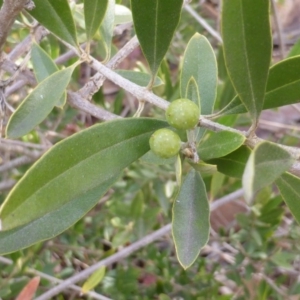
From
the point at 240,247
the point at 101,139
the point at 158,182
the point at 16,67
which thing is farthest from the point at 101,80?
the point at 240,247

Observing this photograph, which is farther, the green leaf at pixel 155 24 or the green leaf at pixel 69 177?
the green leaf at pixel 155 24

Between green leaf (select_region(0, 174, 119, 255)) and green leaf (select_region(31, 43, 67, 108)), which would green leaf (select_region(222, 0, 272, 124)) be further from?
green leaf (select_region(31, 43, 67, 108))

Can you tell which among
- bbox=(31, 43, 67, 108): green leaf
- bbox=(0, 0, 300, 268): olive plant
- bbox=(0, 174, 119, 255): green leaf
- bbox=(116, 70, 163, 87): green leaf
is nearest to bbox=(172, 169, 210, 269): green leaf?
bbox=(0, 0, 300, 268): olive plant

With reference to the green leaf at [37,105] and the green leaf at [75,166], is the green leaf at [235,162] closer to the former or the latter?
the green leaf at [75,166]

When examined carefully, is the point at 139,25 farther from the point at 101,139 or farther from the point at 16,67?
the point at 16,67

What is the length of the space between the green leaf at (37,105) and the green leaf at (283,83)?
16.1 inches

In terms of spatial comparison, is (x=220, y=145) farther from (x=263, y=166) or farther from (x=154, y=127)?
(x=263, y=166)

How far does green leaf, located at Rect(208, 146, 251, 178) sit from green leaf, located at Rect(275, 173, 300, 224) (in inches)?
3.1

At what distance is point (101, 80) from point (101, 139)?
0.37 meters

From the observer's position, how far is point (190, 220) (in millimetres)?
905

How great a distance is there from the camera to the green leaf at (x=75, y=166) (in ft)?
2.06

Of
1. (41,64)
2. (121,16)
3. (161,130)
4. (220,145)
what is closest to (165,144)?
(161,130)

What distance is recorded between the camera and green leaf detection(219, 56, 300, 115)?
2.65ft

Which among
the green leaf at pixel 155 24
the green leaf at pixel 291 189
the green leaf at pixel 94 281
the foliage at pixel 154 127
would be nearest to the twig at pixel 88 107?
the foliage at pixel 154 127
